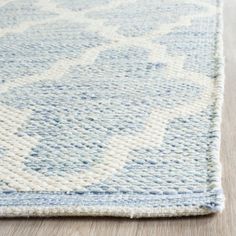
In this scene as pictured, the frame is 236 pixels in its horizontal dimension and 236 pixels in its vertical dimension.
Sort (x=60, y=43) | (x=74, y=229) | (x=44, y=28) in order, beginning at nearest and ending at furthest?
(x=74, y=229) → (x=60, y=43) → (x=44, y=28)

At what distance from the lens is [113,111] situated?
37.1 inches

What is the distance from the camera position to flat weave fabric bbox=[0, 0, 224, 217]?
2.37 feet

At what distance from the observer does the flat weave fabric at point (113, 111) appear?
0.72 m

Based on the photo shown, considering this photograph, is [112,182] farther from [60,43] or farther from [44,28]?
[44,28]

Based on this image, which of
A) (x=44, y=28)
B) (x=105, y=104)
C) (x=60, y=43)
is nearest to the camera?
(x=105, y=104)

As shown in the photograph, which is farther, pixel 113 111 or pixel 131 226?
pixel 113 111

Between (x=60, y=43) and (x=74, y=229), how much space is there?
0.73 metres

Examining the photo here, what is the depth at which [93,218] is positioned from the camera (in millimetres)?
699

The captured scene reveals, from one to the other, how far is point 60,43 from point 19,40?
0.14 meters

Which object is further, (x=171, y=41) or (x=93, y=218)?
(x=171, y=41)

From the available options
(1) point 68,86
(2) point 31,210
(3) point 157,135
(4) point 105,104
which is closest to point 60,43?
(1) point 68,86

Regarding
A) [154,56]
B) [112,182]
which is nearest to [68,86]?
[154,56]

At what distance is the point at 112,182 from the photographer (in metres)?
0.75

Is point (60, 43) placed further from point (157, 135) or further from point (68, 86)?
point (157, 135)
